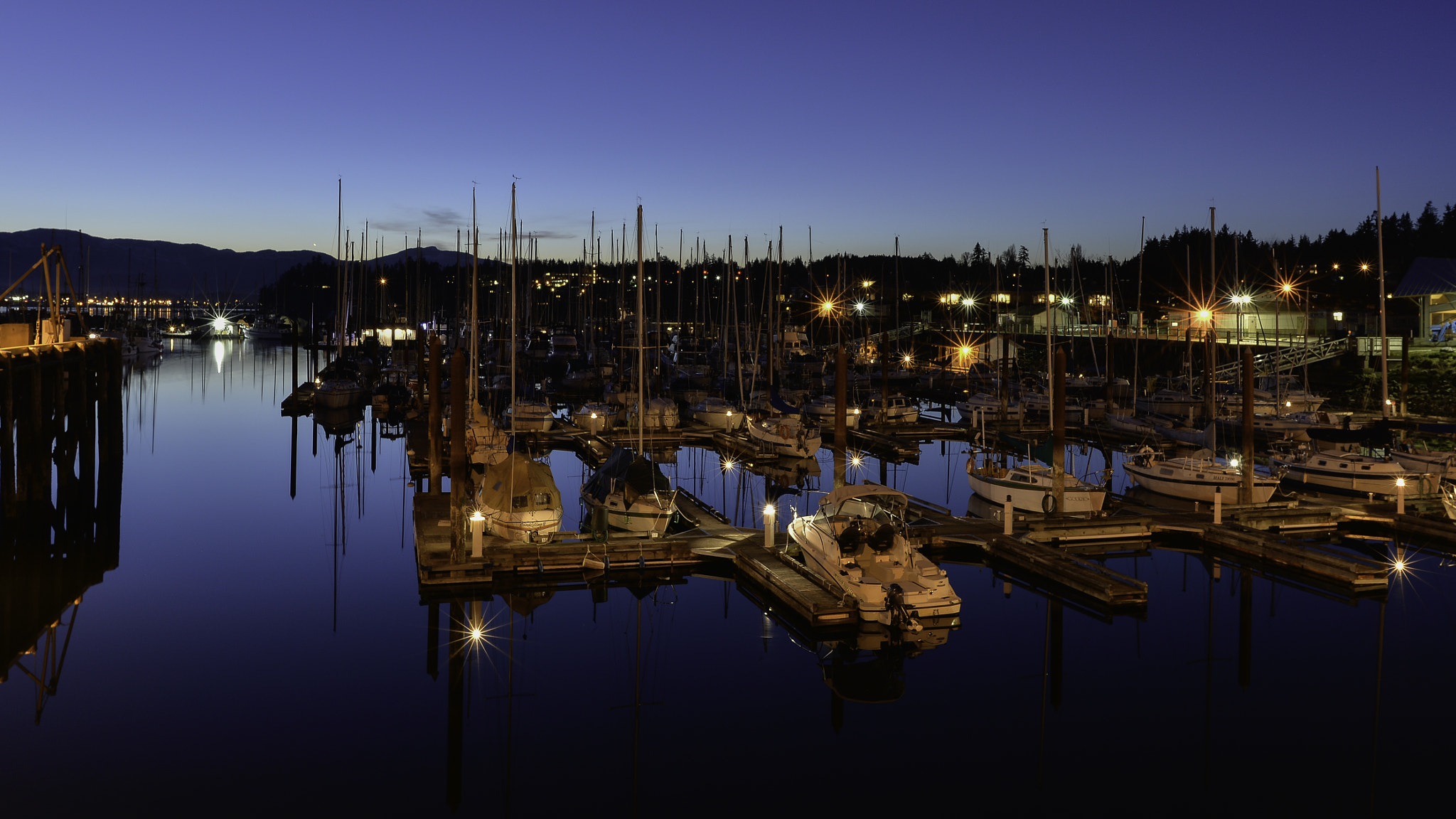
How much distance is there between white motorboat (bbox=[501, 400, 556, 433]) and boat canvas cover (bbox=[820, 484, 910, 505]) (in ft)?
85.5

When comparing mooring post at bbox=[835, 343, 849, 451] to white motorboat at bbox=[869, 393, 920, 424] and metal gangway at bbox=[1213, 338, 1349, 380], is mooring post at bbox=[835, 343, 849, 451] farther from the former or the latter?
metal gangway at bbox=[1213, 338, 1349, 380]

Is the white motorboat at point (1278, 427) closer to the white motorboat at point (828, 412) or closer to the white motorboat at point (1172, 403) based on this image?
the white motorboat at point (1172, 403)

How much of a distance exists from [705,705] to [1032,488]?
50.5 ft

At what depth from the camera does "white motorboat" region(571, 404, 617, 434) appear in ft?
156

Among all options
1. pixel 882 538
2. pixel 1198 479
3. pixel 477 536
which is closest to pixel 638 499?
pixel 477 536

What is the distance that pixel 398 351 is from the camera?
270 feet

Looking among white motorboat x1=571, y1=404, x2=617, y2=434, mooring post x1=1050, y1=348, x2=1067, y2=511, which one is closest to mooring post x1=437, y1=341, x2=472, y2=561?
mooring post x1=1050, y1=348, x2=1067, y2=511

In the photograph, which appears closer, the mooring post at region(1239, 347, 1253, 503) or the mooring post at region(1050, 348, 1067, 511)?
the mooring post at region(1050, 348, 1067, 511)

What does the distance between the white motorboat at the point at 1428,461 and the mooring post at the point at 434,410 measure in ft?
99.1

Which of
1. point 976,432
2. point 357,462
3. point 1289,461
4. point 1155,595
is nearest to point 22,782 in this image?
point 1155,595

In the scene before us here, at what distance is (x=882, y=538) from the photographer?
68.6 feet

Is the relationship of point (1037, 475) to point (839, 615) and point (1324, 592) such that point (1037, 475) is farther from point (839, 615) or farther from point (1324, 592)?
point (839, 615)

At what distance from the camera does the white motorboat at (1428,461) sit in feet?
105

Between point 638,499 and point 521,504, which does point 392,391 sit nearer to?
point 638,499
